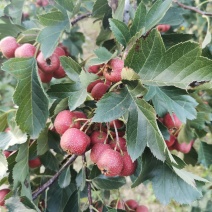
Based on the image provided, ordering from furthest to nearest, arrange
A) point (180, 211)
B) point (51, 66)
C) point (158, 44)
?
point (180, 211) < point (51, 66) < point (158, 44)

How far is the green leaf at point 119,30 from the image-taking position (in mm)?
760

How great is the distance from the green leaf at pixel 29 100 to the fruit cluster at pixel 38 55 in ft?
0.13

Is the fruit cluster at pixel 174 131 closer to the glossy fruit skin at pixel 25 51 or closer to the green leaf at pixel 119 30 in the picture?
the green leaf at pixel 119 30

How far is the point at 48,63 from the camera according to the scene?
2.99 feet

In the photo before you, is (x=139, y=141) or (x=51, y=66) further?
(x=51, y=66)

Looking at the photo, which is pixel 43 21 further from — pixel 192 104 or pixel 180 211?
pixel 180 211

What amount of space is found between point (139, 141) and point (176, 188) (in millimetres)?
173

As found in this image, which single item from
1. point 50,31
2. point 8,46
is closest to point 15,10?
point 8,46

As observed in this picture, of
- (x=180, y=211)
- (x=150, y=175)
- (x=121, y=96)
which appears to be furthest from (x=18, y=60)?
(x=180, y=211)

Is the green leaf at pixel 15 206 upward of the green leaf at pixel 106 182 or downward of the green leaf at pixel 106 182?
upward

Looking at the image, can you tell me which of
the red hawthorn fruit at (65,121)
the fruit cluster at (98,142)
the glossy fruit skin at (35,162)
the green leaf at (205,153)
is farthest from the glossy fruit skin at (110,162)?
the green leaf at (205,153)

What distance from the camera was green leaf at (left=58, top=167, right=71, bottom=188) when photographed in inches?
39.1

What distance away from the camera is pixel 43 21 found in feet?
2.84

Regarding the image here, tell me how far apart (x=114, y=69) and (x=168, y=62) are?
13 centimetres
